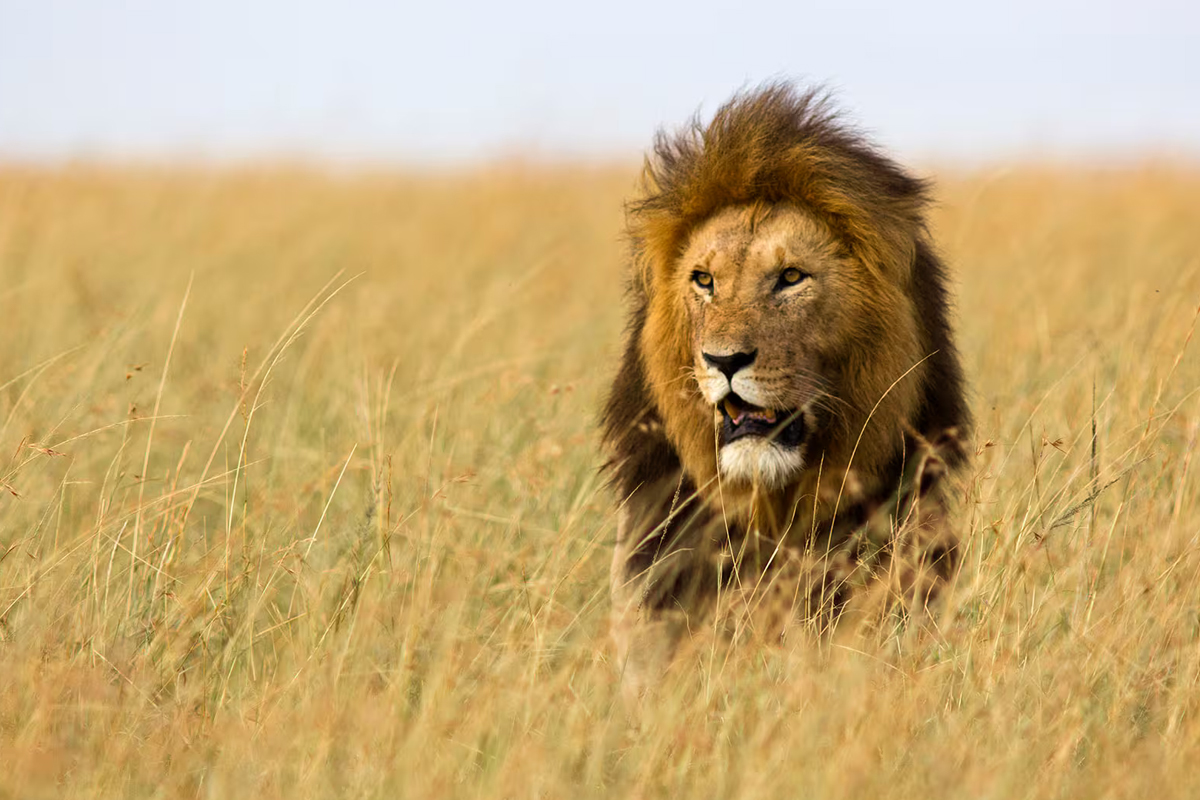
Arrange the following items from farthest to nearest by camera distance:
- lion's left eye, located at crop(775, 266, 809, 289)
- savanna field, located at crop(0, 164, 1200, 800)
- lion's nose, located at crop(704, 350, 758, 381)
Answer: lion's left eye, located at crop(775, 266, 809, 289) < lion's nose, located at crop(704, 350, 758, 381) < savanna field, located at crop(0, 164, 1200, 800)

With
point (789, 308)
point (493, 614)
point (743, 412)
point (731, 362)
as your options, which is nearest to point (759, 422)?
point (743, 412)

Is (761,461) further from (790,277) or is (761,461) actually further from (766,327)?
(790,277)

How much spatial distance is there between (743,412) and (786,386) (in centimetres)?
13

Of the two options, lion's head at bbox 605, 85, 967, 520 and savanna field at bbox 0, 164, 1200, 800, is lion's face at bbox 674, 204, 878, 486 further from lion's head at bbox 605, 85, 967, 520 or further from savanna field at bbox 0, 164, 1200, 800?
savanna field at bbox 0, 164, 1200, 800

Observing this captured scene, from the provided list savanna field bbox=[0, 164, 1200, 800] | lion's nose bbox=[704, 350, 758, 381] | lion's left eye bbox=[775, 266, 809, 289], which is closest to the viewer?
savanna field bbox=[0, 164, 1200, 800]

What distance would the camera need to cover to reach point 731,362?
3459mm

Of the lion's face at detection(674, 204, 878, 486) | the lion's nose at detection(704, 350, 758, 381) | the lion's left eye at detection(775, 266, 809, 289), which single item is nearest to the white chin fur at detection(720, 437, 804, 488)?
the lion's face at detection(674, 204, 878, 486)

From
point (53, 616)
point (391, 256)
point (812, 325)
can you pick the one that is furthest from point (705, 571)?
point (391, 256)

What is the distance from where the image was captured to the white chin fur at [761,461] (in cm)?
348

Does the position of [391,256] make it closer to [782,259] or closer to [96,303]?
[96,303]

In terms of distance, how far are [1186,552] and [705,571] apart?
4.24 ft

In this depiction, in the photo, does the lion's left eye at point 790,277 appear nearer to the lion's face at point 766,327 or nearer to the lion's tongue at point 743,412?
the lion's face at point 766,327

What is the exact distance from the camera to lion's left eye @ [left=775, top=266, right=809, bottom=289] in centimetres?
366

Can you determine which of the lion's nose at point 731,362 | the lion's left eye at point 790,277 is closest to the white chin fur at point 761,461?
the lion's nose at point 731,362
